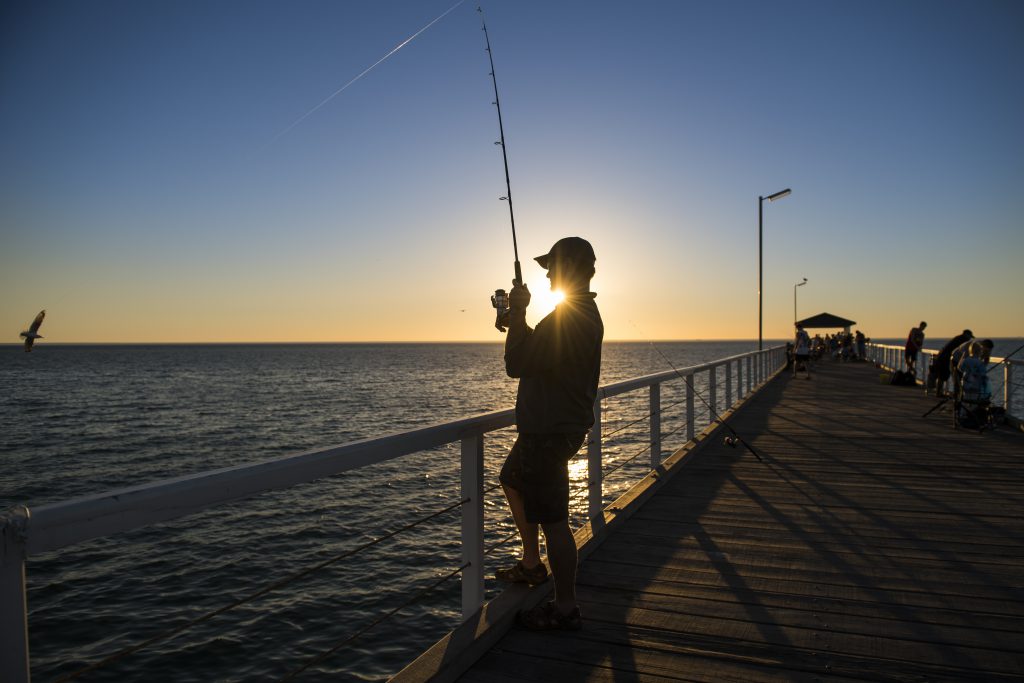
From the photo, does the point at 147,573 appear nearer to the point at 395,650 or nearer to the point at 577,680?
the point at 395,650

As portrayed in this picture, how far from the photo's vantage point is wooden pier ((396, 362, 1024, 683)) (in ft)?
8.94

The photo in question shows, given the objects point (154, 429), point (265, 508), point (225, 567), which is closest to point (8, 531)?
point (225, 567)

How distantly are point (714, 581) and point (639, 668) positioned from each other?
3.79 ft

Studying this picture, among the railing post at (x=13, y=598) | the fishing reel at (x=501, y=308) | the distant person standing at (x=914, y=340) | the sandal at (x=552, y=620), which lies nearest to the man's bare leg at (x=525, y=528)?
the sandal at (x=552, y=620)

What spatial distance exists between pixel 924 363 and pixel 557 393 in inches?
734

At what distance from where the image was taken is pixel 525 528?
3197 millimetres

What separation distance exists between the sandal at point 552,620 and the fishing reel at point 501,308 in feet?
4.30

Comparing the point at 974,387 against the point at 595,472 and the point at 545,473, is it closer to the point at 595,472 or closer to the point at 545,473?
the point at 595,472

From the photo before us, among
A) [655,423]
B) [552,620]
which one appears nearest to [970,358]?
[655,423]

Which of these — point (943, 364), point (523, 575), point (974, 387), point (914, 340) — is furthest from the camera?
point (914, 340)

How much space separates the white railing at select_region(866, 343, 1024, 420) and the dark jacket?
29.2 ft

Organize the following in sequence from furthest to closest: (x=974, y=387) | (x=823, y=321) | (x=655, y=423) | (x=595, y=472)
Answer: (x=823, y=321) → (x=974, y=387) → (x=655, y=423) → (x=595, y=472)

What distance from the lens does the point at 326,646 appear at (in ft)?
22.8

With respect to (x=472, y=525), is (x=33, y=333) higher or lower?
higher
